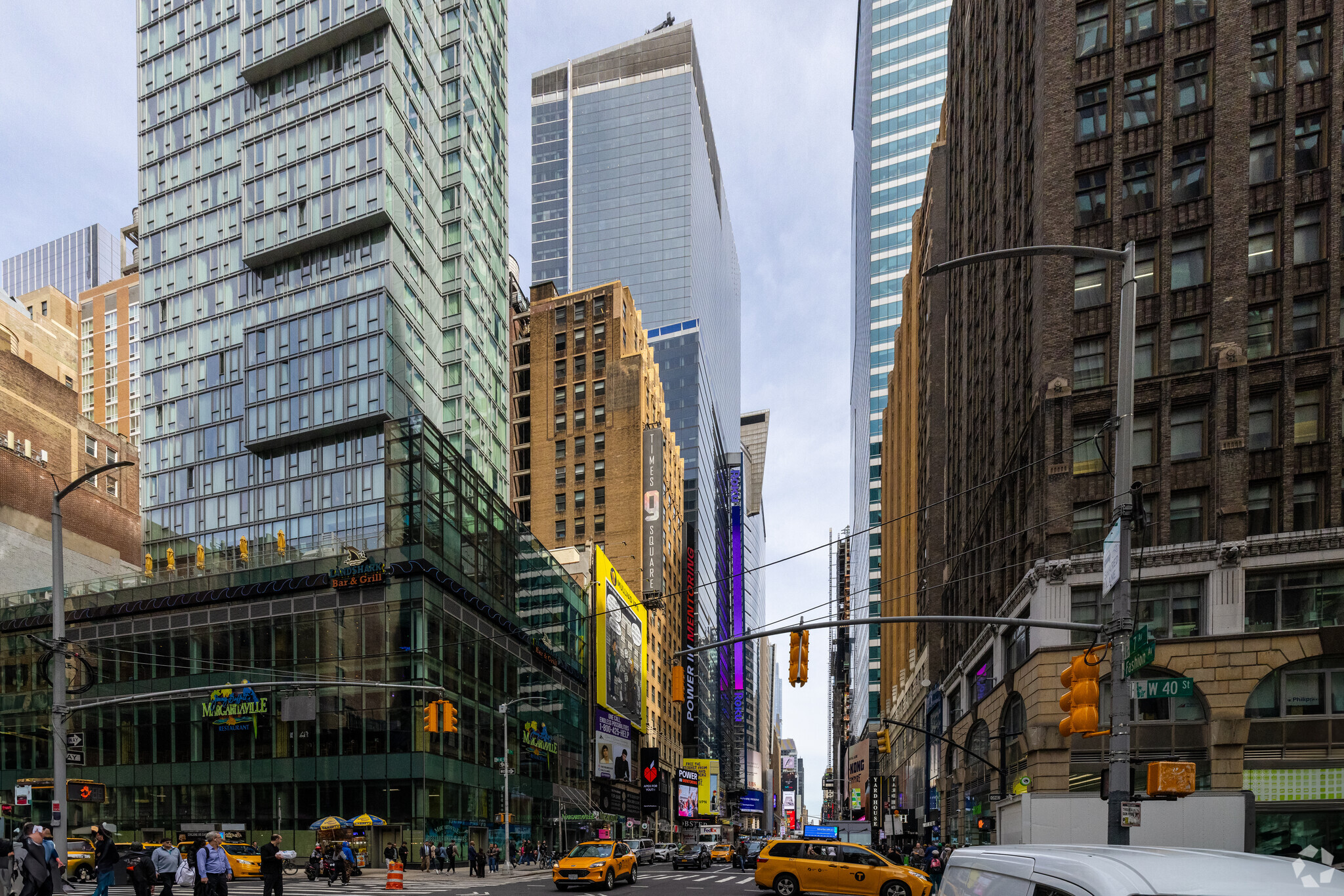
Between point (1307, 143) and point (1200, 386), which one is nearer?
point (1307, 143)

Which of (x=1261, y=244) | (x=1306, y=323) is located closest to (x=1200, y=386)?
(x=1306, y=323)

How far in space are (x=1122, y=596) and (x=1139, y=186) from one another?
25943 millimetres

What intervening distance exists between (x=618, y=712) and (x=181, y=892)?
2722 inches

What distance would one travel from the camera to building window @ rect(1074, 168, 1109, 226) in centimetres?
3653

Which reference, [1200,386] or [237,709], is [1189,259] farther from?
[237,709]

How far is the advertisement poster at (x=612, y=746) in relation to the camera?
8944cm

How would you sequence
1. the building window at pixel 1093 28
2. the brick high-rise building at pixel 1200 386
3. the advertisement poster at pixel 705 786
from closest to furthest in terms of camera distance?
the brick high-rise building at pixel 1200 386, the building window at pixel 1093 28, the advertisement poster at pixel 705 786

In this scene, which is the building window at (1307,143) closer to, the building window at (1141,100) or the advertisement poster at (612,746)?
the building window at (1141,100)

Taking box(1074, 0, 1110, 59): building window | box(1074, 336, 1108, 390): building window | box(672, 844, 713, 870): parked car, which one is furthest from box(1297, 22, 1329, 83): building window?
box(672, 844, 713, 870): parked car

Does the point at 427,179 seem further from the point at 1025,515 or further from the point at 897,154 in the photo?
the point at 897,154

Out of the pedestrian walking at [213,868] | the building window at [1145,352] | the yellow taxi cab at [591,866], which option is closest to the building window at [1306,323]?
the building window at [1145,352]

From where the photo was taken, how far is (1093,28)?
37.1 meters

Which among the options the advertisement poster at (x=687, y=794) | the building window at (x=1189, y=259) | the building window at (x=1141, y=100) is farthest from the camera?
the advertisement poster at (x=687, y=794)

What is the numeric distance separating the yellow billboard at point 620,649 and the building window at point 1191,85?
58.7 metres
